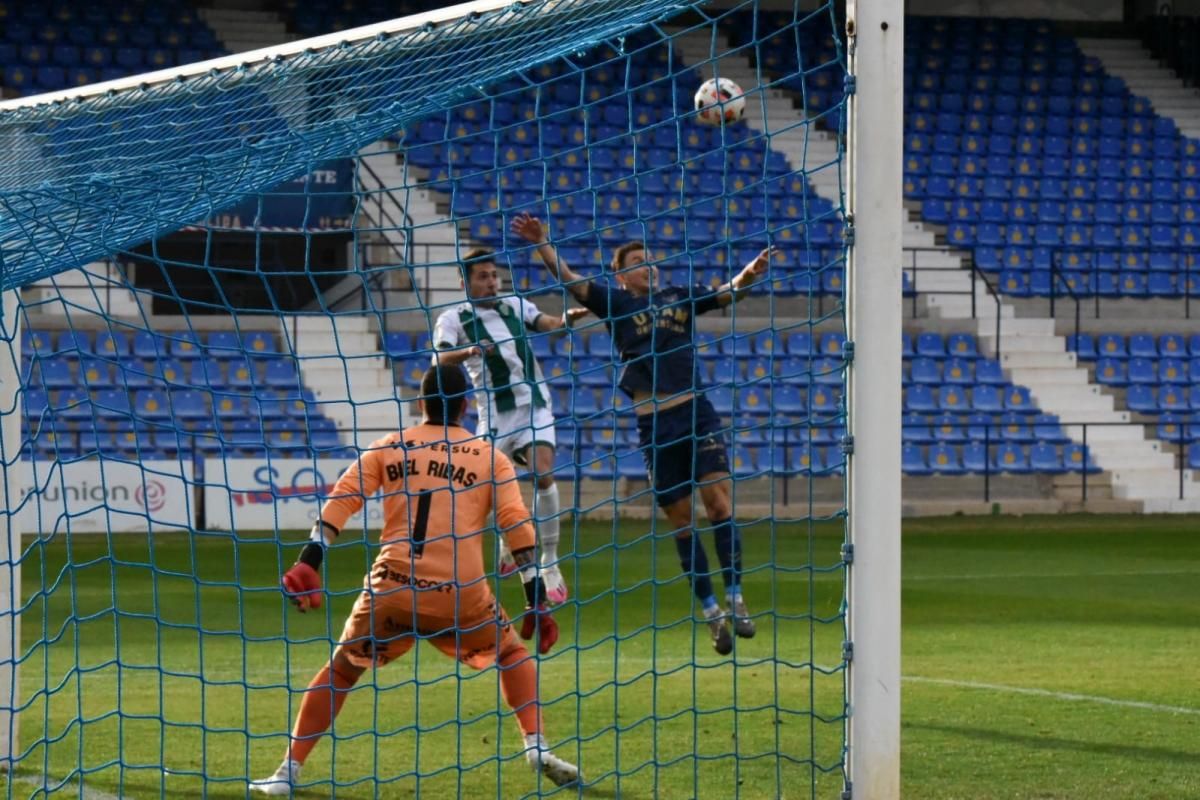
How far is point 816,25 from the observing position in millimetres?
26078

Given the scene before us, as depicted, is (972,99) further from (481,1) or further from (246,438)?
(481,1)

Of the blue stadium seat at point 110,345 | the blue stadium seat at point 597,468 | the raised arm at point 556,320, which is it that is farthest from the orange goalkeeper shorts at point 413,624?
the blue stadium seat at point 110,345

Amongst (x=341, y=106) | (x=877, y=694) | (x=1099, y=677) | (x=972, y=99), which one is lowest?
(x=1099, y=677)

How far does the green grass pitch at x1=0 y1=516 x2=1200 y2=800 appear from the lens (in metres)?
6.06

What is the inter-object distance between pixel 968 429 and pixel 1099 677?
475 inches

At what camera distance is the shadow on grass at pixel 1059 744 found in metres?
6.50

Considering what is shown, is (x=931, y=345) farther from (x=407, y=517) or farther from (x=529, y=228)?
(x=407, y=517)

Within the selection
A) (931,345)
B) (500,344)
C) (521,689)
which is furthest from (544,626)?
(931,345)

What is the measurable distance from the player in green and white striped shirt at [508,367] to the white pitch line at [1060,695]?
1836 millimetres

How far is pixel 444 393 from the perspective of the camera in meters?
6.10

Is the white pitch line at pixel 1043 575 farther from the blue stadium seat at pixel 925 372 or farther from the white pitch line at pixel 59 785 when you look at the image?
the white pitch line at pixel 59 785

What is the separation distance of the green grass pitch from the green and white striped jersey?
43.4 inches

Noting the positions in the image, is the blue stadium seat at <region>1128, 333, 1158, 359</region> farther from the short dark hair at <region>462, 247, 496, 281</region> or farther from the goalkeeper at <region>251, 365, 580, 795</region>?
the goalkeeper at <region>251, 365, 580, 795</region>

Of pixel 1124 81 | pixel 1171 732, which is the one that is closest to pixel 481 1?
pixel 1171 732
